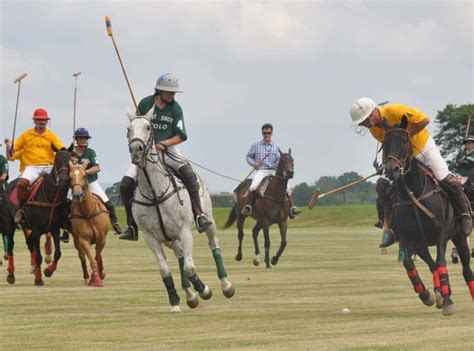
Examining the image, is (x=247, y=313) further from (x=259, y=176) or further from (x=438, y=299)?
(x=259, y=176)

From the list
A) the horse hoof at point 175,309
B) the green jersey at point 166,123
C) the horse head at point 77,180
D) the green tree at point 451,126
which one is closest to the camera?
the horse hoof at point 175,309

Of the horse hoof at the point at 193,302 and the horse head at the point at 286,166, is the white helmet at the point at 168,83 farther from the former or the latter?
the horse head at the point at 286,166

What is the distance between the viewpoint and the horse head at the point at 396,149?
15.7 meters

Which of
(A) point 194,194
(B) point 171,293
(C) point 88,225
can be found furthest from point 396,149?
(C) point 88,225

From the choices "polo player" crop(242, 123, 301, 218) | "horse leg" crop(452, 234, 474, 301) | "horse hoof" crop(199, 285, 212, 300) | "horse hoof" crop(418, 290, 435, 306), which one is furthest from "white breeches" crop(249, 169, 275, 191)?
"horse hoof" crop(418, 290, 435, 306)

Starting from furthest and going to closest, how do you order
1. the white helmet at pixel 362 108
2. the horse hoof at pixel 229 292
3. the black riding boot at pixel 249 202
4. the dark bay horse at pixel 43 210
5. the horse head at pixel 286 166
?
1. the black riding boot at pixel 249 202
2. the horse head at pixel 286 166
3. the dark bay horse at pixel 43 210
4. the horse hoof at pixel 229 292
5. the white helmet at pixel 362 108

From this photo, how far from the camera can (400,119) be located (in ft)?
53.8

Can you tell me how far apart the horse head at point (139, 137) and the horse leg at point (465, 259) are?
14.0ft

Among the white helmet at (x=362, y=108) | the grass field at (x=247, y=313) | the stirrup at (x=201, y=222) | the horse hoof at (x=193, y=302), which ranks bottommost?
the grass field at (x=247, y=313)

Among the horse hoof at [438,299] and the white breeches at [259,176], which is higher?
the white breeches at [259,176]

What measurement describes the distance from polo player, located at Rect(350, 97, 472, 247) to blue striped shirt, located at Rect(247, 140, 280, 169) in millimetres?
12498

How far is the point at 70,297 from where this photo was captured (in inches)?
758

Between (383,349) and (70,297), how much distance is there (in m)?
7.86

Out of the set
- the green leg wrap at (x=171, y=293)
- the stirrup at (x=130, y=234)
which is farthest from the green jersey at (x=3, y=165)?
the green leg wrap at (x=171, y=293)
